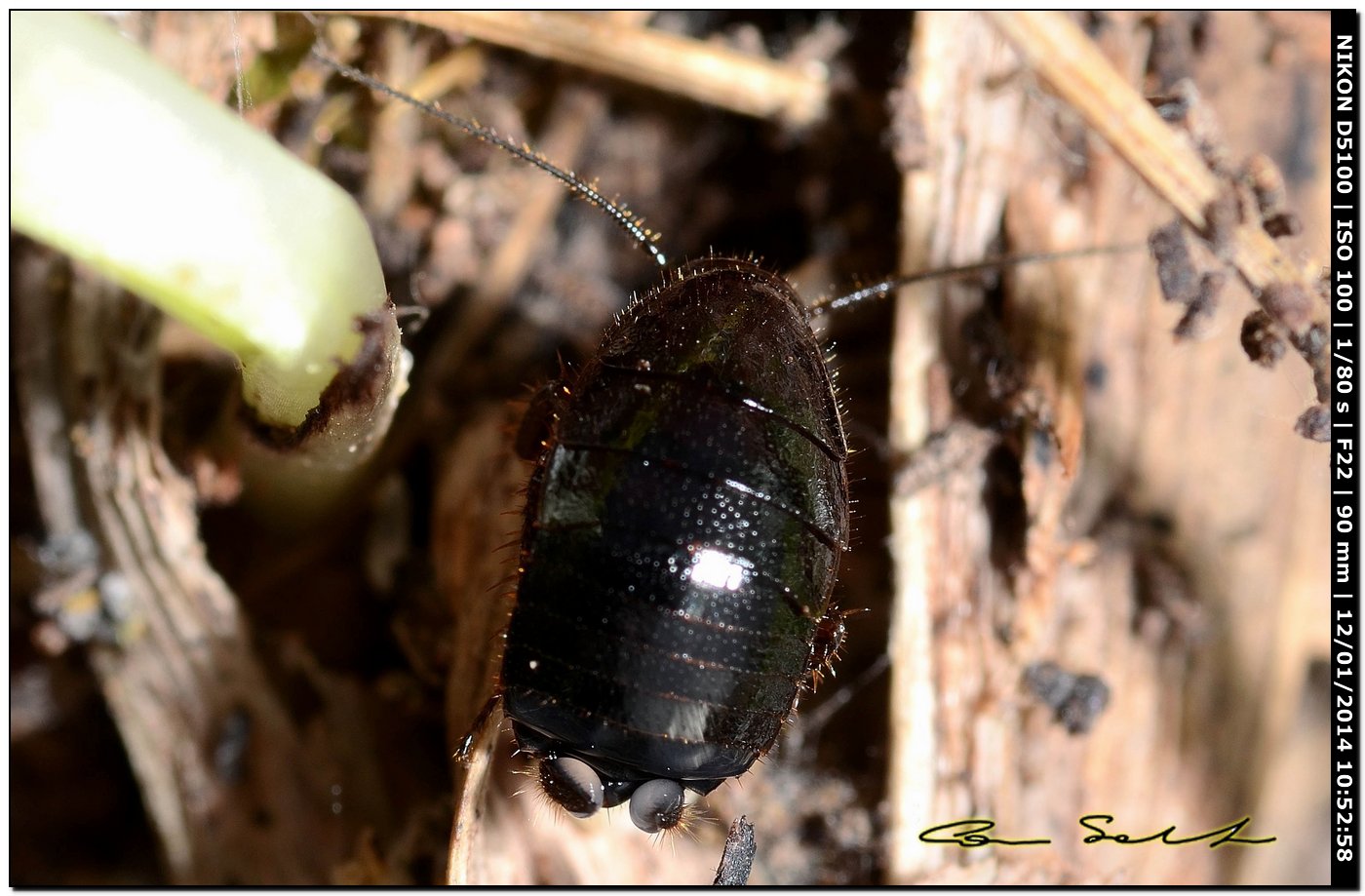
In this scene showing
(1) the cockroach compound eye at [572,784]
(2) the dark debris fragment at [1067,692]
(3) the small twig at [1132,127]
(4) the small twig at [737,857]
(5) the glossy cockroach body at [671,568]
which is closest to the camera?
(5) the glossy cockroach body at [671,568]

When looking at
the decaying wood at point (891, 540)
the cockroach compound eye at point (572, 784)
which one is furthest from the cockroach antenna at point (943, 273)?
the cockroach compound eye at point (572, 784)

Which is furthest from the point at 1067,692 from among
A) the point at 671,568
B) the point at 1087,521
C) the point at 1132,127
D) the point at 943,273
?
the point at 1132,127

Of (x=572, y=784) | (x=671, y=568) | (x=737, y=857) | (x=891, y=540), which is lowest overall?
(x=737, y=857)

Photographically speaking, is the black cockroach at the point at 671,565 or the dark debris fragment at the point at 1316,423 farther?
the dark debris fragment at the point at 1316,423

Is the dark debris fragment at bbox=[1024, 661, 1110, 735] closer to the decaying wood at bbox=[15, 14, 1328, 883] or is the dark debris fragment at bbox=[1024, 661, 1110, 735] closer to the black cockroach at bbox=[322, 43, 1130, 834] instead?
the decaying wood at bbox=[15, 14, 1328, 883]

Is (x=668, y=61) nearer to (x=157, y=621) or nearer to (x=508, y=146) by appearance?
(x=508, y=146)

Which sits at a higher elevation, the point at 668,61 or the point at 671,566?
the point at 668,61

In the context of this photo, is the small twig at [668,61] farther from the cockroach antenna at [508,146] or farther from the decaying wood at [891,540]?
the cockroach antenna at [508,146]
